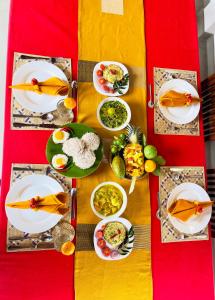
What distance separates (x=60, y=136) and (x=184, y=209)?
2.35 feet

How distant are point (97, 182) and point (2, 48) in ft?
4.15

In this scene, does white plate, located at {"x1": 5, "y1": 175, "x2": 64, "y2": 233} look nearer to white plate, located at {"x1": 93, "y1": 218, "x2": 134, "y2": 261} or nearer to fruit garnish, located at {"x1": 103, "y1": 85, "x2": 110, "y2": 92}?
white plate, located at {"x1": 93, "y1": 218, "x2": 134, "y2": 261}

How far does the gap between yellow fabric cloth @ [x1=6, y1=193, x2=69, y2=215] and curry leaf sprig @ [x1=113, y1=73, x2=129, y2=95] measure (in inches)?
23.8

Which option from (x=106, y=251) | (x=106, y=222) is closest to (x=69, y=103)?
(x=106, y=222)

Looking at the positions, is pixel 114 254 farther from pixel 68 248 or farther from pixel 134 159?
pixel 134 159

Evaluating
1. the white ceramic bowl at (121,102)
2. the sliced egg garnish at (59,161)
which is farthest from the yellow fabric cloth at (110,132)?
the sliced egg garnish at (59,161)

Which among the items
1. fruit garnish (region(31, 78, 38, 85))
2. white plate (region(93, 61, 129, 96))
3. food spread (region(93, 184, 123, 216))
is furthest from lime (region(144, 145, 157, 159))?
fruit garnish (region(31, 78, 38, 85))

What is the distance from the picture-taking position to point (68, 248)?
1197 millimetres

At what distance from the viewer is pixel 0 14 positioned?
194 centimetres

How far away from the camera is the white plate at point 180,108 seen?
4.81ft

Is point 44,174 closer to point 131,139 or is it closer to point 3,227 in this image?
point 3,227

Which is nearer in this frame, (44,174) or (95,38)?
(44,174)

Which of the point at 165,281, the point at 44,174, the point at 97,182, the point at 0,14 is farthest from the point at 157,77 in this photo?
the point at 0,14

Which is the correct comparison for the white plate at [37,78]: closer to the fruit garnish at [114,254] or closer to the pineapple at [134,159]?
the pineapple at [134,159]
